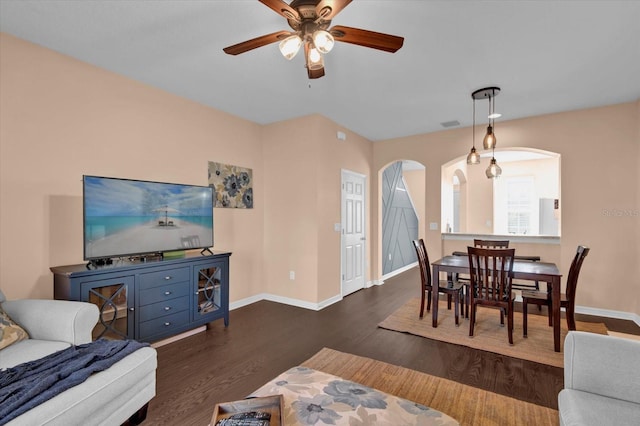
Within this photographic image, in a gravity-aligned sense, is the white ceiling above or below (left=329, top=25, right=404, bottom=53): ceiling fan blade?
above

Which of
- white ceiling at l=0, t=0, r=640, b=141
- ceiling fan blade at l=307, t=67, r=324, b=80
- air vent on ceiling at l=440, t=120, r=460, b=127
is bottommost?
ceiling fan blade at l=307, t=67, r=324, b=80

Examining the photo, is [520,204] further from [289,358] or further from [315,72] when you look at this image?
[315,72]

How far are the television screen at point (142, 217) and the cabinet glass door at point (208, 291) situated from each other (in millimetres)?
307

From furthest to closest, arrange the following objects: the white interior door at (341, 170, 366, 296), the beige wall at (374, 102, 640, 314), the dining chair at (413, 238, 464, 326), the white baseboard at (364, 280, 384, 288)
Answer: the white baseboard at (364, 280, 384, 288) → the white interior door at (341, 170, 366, 296) → the beige wall at (374, 102, 640, 314) → the dining chair at (413, 238, 464, 326)

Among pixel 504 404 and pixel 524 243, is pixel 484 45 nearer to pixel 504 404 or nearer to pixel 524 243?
pixel 504 404

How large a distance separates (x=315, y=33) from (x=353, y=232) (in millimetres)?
3772

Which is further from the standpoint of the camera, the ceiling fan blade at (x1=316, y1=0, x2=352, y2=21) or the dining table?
the dining table

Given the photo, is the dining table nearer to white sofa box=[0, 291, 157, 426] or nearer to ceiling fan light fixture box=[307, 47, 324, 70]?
ceiling fan light fixture box=[307, 47, 324, 70]

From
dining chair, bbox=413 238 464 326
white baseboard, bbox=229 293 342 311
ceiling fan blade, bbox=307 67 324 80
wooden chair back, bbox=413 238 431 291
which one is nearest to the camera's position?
ceiling fan blade, bbox=307 67 324 80

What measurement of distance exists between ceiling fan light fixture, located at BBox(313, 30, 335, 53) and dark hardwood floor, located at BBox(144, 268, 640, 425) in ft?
7.74

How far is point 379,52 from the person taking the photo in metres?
2.64

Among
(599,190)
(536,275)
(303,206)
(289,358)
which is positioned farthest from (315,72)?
(599,190)

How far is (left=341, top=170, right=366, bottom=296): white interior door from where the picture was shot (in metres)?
4.94

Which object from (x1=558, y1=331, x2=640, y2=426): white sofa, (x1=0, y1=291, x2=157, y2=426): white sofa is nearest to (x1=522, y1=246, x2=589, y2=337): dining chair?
(x1=558, y1=331, x2=640, y2=426): white sofa
